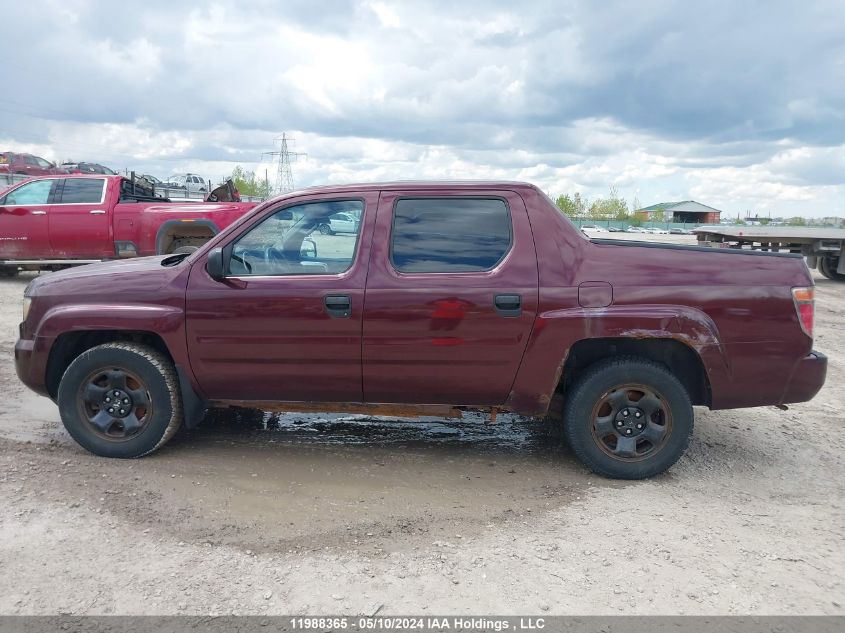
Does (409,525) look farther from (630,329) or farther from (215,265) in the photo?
(215,265)

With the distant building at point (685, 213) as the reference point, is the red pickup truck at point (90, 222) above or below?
below

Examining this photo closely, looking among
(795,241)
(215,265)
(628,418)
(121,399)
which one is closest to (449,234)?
(215,265)

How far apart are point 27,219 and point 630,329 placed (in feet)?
36.6

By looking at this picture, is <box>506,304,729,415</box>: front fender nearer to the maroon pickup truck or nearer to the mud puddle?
the maroon pickup truck

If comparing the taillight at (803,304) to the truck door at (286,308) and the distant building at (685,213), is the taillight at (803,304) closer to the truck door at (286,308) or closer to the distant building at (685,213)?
the truck door at (286,308)

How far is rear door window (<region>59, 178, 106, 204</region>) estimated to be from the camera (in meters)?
11.1

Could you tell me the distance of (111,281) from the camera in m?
4.26

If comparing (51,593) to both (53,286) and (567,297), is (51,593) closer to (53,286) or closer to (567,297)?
(53,286)

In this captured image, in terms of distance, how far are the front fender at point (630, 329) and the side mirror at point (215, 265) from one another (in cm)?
200

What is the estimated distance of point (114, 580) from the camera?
2.96 meters

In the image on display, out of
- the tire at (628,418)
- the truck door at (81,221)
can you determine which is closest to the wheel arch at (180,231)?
the truck door at (81,221)

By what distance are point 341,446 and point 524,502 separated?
4.87 ft

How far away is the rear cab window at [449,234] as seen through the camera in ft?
13.2

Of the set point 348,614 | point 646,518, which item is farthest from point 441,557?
point 646,518
